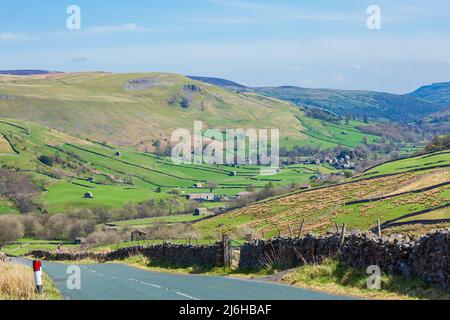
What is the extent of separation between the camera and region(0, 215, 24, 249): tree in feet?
410

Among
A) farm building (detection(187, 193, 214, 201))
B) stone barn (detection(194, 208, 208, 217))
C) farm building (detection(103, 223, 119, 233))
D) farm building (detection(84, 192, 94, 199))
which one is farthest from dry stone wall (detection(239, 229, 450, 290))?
farm building (detection(187, 193, 214, 201))

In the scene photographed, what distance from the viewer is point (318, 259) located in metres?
30.5

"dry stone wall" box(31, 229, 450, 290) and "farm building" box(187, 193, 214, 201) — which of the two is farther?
"farm building" box(187, 193, 214, 201)

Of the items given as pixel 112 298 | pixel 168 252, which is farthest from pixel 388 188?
pixel 112 298

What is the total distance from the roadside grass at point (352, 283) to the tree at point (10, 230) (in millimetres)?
99758

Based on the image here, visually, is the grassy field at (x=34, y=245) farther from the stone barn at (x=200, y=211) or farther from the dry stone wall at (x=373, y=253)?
the dry stone wall at (x=373, y=253)

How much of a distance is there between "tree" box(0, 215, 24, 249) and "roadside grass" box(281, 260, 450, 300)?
99.8 metres

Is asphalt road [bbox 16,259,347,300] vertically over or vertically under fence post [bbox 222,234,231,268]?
over

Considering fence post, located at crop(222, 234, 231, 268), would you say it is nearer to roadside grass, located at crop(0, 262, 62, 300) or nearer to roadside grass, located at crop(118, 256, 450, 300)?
roadside grass, located at crop(118, 256, 450, 300)

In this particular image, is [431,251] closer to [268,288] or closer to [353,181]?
[268,288]

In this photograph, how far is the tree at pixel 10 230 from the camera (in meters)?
125

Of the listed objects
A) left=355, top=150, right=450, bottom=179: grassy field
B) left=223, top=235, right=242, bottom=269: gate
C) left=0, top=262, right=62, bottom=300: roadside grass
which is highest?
left=0, top=262, right=62, bottom=300: roadside grass

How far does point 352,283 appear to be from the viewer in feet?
85.5

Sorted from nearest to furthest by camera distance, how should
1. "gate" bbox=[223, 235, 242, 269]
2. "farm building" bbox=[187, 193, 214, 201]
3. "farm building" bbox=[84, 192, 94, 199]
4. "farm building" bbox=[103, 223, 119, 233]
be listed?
"gate" bbox=[223, 235, 242, 269], "farm building" bbox=[103, 223, 119, 233], "farm building" bbox=[84, 192, 94, 199], "farm building" bbox=[187, 193, 214, 201]
